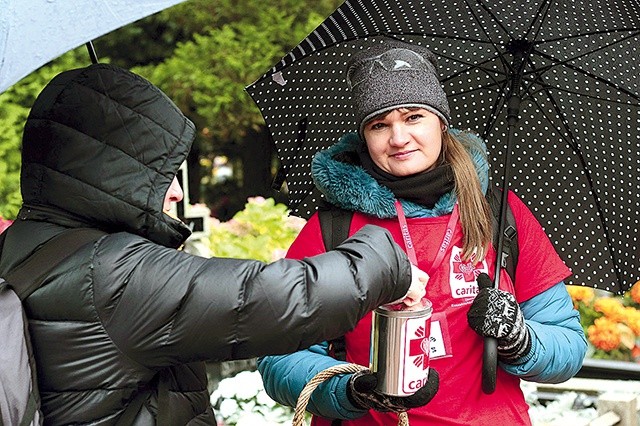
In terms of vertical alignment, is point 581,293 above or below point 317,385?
below

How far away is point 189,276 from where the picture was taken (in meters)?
1.91

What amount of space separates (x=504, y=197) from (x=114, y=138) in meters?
1.15

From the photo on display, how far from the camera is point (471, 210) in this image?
2572 millimetres

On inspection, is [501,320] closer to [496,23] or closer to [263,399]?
[496,23]

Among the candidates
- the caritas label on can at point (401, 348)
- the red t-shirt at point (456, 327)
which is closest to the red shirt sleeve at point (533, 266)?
the red t-shirt at point (456, 327)

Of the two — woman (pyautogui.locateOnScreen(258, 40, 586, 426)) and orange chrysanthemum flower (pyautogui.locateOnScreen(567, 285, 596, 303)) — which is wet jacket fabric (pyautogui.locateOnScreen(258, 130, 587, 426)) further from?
orange chrysanthemum flower (pyautogui.locateOnScreen(567, 285, 596, 303))

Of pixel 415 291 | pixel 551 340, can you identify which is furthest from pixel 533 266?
pixel 415 291

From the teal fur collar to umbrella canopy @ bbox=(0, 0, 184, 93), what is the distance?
89 cm

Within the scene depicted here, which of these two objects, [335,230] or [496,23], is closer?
[335,230]

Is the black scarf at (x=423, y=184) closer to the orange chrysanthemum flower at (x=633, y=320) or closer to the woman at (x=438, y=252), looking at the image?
the woman at (x=438, y=252)

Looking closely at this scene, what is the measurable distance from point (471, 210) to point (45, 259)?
1.14m

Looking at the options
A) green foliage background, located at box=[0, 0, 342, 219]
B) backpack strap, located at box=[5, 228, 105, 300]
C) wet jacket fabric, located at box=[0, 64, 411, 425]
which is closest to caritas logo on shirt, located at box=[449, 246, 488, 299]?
wet jacket fabric, located at box=[0, 64, 411, 425]

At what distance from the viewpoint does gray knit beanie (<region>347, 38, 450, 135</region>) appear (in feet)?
8.32

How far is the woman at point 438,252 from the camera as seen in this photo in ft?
8.26
